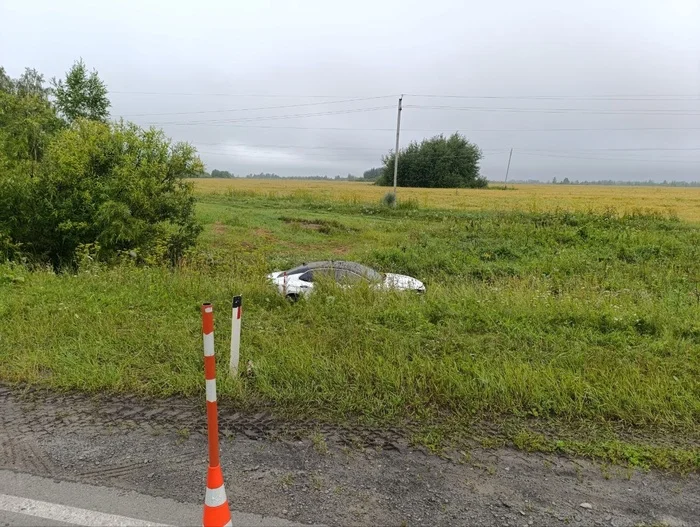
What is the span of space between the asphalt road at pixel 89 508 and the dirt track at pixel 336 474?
0.07m

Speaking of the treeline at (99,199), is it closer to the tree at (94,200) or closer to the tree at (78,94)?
the tree at (94,200)

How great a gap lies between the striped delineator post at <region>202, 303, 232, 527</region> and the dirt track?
22cm

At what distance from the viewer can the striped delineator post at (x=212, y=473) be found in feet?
7.13

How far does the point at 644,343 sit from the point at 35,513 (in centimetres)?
560

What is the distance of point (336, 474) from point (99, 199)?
1055 cm

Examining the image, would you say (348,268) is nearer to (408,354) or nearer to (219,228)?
(408,354)

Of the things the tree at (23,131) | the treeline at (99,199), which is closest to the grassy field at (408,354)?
the treeline at (99,199)

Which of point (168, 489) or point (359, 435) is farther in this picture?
point (359, 435)

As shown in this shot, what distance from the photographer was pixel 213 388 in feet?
7.86

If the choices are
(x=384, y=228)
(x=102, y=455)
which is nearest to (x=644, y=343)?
(x=102, y=455)

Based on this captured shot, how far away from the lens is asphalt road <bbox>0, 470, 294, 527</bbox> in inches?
89.5

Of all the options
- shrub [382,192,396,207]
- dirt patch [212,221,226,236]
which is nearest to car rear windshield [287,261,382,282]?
dirt patch [212,221,226,236]

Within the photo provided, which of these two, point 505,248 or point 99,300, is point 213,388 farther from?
point 505,248

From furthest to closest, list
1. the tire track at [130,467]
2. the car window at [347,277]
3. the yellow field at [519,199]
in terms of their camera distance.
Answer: the yellow field at [519,199] → the car window at [347,277] → the tire track at [130,467]
